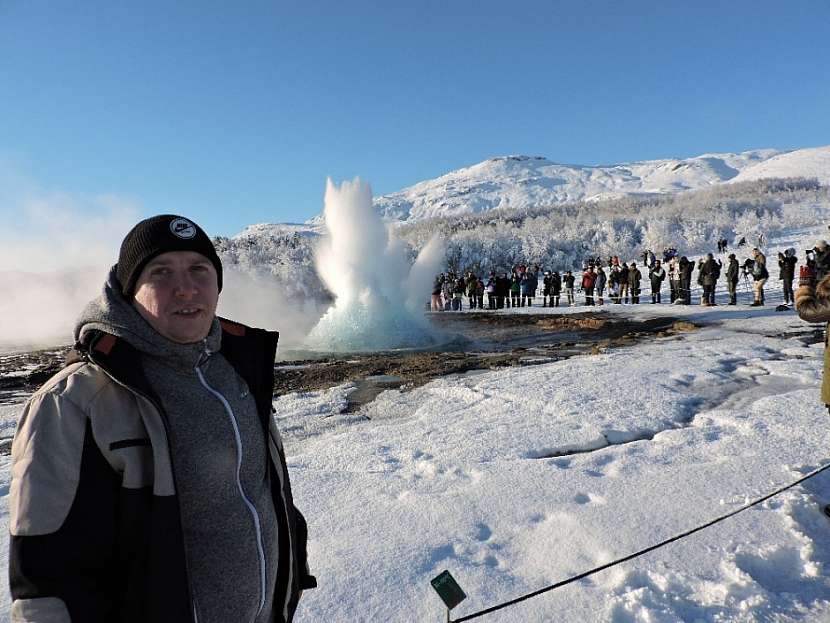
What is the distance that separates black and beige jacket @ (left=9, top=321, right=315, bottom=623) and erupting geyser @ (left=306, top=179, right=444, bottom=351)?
12.8m

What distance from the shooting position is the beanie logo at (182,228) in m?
1.50

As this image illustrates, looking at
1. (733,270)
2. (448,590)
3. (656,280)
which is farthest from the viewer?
(656,280)

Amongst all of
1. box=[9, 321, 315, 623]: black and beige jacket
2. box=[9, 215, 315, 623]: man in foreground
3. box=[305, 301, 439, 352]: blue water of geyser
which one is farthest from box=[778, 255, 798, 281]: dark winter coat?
box=[9, 321, 315, 623]: black and beige jacket

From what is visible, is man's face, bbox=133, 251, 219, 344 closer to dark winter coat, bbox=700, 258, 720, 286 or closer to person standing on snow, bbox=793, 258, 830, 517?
person standing on snow, bbox=793, 258, 830, 517

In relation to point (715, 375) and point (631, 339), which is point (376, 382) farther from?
point (631, 339)

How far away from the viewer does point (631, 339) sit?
39.8 feet

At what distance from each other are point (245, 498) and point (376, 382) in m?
7.55

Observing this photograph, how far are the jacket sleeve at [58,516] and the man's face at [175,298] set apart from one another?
0.33 metres

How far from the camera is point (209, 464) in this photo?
1.42m

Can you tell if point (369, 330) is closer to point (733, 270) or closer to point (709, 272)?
point (709, 272)

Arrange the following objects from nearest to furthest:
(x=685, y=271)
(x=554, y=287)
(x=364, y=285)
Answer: (x=364, y=285) < (x=685, y=271) < (x=554, y=287)

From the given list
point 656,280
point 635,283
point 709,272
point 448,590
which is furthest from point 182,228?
point 635,283

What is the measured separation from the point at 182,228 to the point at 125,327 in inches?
14.1

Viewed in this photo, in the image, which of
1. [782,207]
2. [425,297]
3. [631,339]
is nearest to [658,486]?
[631,339]
